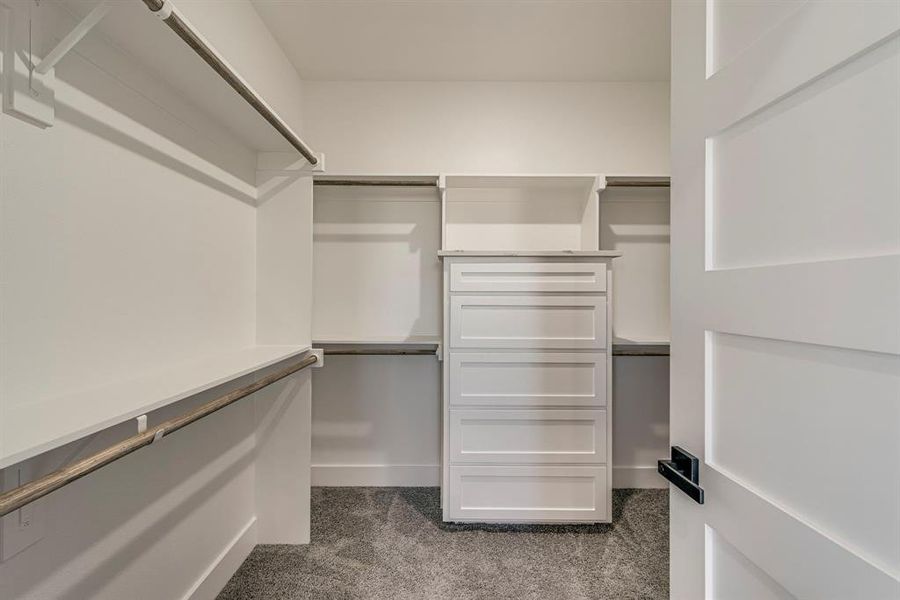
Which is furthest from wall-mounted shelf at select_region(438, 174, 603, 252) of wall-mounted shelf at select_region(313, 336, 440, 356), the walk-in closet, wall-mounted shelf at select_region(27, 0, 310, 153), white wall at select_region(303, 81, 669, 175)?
wall-mounted shelf at select_region(27, 0, 310, 153)

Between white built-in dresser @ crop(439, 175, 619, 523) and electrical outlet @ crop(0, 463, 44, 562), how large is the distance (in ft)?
4.46

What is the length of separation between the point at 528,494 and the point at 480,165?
1.73m

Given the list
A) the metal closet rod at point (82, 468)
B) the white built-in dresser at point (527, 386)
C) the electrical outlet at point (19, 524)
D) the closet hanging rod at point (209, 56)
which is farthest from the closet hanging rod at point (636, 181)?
the electrical outlet at point (19, 524)

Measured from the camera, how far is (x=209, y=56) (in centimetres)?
96

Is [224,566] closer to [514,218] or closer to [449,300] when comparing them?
[449,300]

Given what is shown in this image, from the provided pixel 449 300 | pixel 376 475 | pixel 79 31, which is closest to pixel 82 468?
pixel 79 31

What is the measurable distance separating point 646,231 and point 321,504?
235 centimetres

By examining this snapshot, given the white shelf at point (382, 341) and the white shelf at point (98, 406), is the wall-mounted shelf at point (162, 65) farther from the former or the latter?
the white shelf at point (382, 341)

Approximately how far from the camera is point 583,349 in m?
1.91

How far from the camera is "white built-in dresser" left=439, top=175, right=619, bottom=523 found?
6.24 feet

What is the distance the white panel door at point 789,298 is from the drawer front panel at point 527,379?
3.98 ft

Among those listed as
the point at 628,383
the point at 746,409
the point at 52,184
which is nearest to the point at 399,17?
the point at 52,184

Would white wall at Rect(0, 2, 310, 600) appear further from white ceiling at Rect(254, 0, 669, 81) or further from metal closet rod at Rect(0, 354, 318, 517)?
white ceiling at Rect(254, 0, 669, 81)

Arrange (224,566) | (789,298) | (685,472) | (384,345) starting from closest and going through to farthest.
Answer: (789,298)
(685,472)
(224,566)
(384,345)
